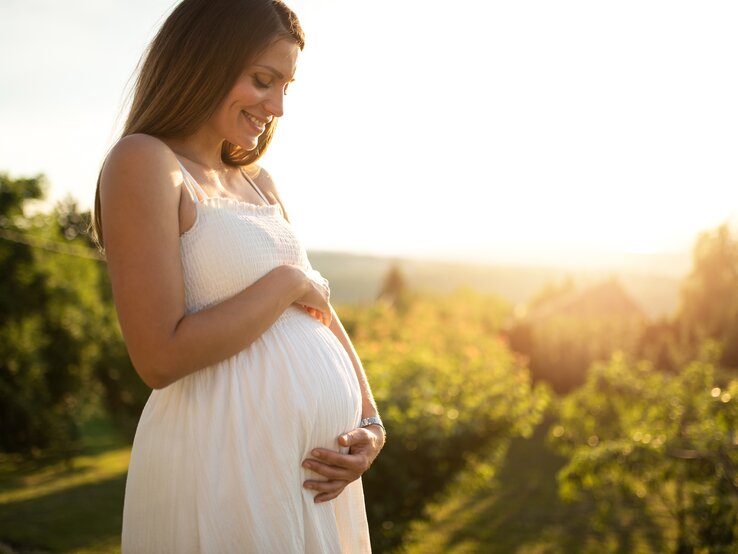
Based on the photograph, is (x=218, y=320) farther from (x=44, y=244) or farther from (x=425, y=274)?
(x=425, y=274)

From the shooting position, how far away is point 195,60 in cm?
158

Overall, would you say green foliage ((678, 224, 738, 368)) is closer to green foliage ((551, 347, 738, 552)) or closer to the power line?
green foliage ((551, 347, 738, 552))

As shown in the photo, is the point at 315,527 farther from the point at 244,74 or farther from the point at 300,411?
the point at 244,74

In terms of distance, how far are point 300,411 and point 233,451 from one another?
0.17 meters

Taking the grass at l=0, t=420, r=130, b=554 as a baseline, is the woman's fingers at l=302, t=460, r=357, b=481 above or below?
above

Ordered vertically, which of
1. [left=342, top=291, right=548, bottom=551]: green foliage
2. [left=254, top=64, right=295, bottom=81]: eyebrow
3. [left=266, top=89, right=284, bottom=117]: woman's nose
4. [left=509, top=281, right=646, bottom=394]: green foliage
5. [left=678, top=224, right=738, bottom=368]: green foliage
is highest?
[left=254, top=64, right=295, bottom=81]: eyebrow

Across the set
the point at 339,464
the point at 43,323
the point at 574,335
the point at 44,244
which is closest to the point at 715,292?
the point at 574,335

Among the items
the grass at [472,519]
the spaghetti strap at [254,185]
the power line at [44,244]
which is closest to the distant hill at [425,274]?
the power line at [44,244]

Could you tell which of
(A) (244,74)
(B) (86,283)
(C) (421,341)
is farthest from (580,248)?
(A) (244,74)

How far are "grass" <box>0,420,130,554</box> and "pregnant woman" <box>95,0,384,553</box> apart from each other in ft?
17.6

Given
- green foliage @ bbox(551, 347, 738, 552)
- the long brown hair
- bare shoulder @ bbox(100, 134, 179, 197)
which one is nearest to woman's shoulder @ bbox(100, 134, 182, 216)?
bare shoulder @ bbox(100, 134, 179, 197)

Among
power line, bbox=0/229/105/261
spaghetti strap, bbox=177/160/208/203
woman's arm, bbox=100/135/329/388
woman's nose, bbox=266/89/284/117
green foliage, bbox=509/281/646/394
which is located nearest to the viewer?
woman's arm, bbox=100/135/329/388

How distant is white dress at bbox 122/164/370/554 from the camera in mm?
1483

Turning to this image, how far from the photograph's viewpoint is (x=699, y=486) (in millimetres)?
4723
